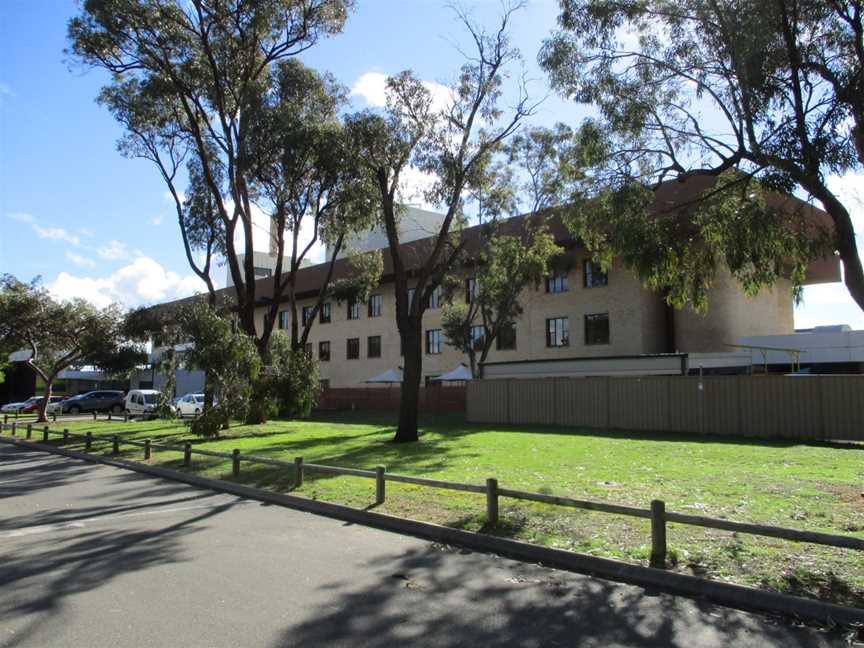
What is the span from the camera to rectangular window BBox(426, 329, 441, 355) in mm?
43062

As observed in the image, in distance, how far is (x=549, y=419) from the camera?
25359 mm

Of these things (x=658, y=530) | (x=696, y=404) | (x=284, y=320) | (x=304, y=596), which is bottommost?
(x=304, y=596)

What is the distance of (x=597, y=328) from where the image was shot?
3538cm

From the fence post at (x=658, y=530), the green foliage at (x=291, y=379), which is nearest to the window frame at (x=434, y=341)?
the green foliage at (x=291, y=379)

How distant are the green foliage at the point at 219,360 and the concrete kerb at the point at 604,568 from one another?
10.4 metres

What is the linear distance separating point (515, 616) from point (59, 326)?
105 ft

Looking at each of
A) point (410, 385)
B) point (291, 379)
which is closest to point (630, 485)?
point (410, 385)

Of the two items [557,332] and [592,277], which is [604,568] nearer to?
[592,277]

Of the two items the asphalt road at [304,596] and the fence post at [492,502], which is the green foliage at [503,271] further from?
the asphalt road at [304,596]

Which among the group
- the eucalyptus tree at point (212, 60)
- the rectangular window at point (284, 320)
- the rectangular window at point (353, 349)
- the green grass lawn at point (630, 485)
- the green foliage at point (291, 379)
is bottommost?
the green grass lawn at point (630, 485)

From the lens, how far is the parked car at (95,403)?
47.1 m

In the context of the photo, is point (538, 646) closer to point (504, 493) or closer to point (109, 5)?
point (504, 493)

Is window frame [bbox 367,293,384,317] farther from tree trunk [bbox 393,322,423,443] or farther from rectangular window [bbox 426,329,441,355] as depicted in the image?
tree trunk [bbox 393,322,423,443]

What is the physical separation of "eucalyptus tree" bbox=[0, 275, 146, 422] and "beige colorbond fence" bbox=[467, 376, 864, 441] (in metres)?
18.6
